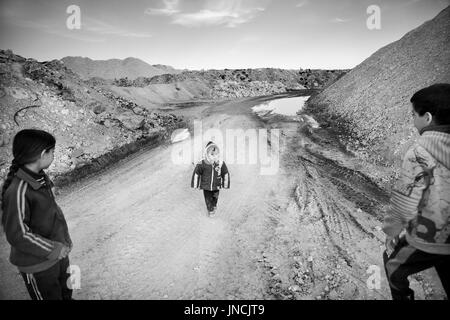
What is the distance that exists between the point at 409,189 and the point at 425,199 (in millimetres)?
155

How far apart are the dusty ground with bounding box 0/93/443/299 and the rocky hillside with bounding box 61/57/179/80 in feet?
307

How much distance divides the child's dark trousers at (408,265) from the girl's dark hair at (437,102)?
1.24 meters

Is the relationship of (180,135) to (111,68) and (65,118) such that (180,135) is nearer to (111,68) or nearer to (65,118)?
(65,118)

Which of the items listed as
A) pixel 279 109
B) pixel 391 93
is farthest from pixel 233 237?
pixel 279 109

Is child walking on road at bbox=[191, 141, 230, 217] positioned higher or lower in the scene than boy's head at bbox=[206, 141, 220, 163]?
lower

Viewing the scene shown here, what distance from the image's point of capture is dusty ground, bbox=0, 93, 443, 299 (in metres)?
4.16

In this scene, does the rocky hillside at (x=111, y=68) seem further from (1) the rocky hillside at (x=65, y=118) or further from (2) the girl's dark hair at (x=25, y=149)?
(2) the girl's dark hair at (x=25, y=149)

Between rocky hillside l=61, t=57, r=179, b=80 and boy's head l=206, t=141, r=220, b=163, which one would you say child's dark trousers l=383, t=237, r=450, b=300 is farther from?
rocky hillside l=61, t=57, r=179, b=80

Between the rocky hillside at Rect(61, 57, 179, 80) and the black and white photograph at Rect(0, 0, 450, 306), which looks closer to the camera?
the black and white photograph at Rect(0, 0, 450, 306)

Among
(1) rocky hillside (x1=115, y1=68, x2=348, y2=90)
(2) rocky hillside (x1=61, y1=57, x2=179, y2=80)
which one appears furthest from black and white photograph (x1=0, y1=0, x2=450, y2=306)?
(2) rocky hillside (x1=61, y1=57, x2=179, y2=80)

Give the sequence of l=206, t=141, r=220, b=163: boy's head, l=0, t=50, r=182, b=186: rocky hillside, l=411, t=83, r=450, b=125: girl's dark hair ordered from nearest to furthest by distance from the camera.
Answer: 1. l=411, t=83, r=450, b=125: girl's dark hair
2. l=206, t=141, r=220, b=163: boy's head
3. l=0, t=50, r=182, b=186: rocky hillside

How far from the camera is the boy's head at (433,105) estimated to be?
8.21 feet

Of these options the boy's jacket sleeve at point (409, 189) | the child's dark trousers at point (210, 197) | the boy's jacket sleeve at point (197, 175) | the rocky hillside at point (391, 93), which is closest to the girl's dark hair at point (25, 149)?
the boy's jacket sleeve at point (197, 175)

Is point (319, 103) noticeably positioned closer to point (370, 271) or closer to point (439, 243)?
point (370, 271)
